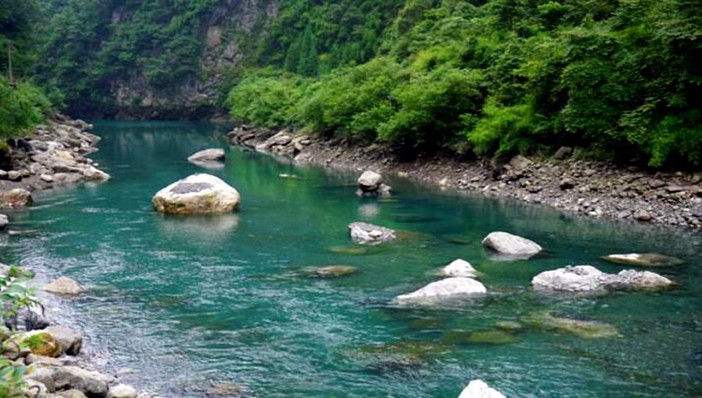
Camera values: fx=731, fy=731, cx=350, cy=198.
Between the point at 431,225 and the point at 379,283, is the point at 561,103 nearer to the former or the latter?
the point at 431,225

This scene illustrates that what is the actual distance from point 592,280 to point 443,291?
12.5 ft

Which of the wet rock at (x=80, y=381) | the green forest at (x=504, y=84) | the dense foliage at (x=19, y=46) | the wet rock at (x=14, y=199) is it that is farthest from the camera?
the dense foliage at (x=19, y=46)

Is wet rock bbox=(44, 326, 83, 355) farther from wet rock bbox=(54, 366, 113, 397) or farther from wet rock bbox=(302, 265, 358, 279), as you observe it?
wet rock bbox=(302, 265, 358, 279)

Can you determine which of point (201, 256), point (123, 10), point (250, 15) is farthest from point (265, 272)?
point (123, 10)

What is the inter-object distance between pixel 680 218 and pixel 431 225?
8.58 meters

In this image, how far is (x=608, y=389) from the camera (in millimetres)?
11656

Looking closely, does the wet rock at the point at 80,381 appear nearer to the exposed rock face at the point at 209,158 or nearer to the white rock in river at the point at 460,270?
the white rock in river at the point at 460,270

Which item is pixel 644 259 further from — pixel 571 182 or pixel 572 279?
pixel 571 182

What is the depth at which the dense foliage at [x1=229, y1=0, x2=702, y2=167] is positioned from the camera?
27375mm

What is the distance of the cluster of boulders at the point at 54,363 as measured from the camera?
32.2ft

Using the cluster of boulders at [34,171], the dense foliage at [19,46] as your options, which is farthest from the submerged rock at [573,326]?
the dense foliage at [19,46]

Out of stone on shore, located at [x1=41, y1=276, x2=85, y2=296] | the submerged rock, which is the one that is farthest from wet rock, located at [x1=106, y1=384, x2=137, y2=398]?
the submerged rock

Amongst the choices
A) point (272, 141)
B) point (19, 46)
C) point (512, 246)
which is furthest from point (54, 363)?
point (19, 46)

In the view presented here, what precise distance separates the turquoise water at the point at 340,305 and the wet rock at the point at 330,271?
31cm
